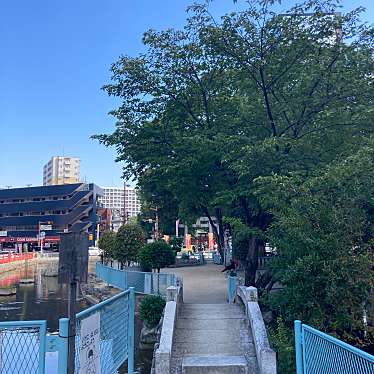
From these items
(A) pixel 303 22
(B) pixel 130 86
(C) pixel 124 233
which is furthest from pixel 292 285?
(C) pixel 124 233

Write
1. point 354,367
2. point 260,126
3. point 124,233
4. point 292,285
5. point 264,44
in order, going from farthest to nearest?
point 124,233, point 260,126, point 264,44, point 292,285, point 354,367

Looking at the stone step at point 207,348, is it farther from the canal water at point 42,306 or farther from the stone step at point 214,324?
the canal water at point 42,306

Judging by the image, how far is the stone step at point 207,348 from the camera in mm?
8695

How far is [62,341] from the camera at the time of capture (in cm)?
493

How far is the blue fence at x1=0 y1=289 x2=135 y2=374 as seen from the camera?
16.0 ft

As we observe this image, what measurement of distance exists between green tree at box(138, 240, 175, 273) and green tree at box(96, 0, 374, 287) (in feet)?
14.9

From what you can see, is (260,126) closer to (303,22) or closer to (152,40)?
(303,22)

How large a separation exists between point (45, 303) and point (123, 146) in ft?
48.5

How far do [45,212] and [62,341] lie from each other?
80.9 meters

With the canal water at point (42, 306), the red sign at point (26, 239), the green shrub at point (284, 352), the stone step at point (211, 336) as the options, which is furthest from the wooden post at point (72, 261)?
the red sign at point (26, 239)

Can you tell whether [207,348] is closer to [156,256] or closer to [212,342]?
[212,342]

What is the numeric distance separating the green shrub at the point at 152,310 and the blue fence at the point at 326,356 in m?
8.93

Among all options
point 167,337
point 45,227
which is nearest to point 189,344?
point 167,337

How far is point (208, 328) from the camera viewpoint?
10016mm
